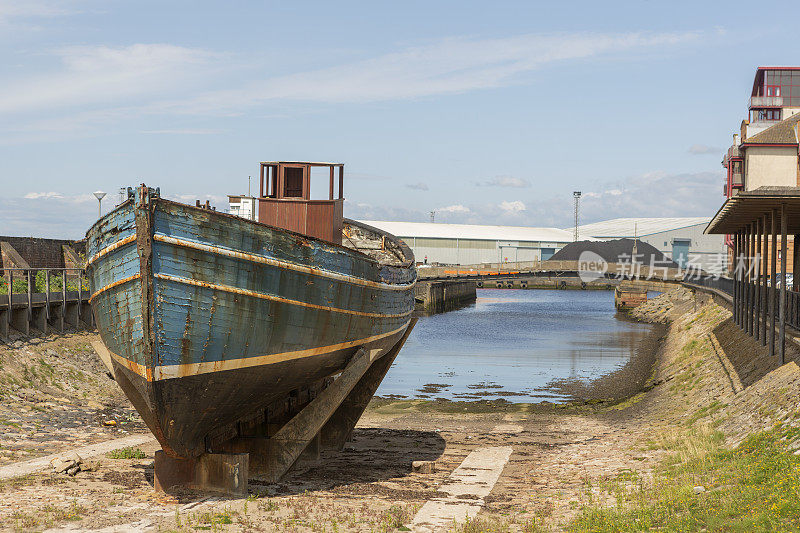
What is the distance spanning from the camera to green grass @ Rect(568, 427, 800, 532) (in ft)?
30.2

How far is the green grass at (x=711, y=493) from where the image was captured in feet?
30.2

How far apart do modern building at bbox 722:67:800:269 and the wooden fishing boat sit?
33.2 meters

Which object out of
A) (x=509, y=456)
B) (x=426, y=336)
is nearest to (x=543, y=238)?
(x=426, y=336)

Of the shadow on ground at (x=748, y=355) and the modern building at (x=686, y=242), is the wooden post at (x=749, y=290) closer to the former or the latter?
the shadow on ground at (x=748, y=355)

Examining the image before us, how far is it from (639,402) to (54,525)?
18.9m

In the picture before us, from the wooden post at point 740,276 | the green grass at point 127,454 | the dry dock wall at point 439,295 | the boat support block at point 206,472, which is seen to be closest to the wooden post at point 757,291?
the wooden post at point 740,276

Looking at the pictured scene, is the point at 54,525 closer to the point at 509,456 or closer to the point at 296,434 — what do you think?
the point at 296,434

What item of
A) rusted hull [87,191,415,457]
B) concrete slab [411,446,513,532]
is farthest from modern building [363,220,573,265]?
rusted hull [87,191,415,457]

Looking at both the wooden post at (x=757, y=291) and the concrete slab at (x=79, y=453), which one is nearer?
the concrete slab at (x=79, y=453)

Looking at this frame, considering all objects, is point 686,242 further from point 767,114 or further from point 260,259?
point 260,259

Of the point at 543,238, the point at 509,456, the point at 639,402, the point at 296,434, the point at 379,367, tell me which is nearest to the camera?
the point at 296,434

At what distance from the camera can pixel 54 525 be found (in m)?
10.8

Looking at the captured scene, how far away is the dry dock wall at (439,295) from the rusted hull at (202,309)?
71.4 meters

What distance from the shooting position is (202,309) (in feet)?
40.4
